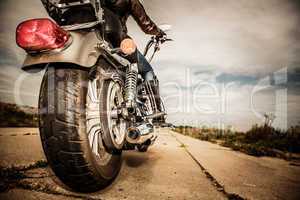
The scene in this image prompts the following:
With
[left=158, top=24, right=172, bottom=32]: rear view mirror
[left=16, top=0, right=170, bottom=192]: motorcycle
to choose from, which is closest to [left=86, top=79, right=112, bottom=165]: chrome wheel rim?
[left=16, top=0, right=170, bottom=192]: motorcycle

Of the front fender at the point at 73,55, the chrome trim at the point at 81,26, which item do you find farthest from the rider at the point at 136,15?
the front fender at the point at 73,55

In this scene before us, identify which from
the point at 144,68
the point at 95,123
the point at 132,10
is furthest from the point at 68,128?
the point at 144,68

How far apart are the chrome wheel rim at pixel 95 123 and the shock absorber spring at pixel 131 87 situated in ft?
0.83

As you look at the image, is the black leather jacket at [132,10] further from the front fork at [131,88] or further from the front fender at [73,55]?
the front fender at [73,55]

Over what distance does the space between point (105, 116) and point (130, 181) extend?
60 cm

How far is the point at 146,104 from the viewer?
246cm

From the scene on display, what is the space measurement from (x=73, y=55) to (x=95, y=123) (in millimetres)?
524

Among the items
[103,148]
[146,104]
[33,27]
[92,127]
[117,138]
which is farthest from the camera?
[146,104]

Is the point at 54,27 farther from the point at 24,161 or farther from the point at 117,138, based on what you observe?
the point at 24,161

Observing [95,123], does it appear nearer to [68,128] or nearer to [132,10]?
[68,128]

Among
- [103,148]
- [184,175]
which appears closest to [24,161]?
[103,148]

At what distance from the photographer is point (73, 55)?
1100 mm

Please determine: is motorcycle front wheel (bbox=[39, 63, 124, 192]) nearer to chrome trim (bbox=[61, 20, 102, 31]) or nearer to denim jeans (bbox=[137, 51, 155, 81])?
chrome trim (bbox=[61, 20, 102, 31])

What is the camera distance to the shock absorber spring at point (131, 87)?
1.56 meters
